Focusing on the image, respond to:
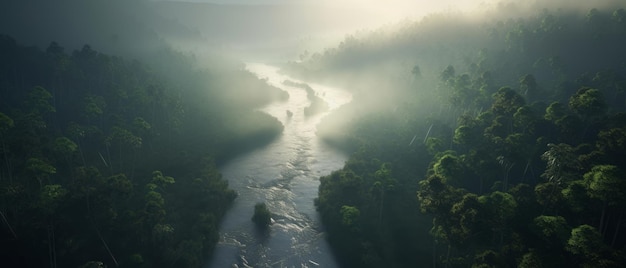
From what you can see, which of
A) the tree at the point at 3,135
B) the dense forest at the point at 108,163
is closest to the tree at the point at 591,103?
the dense forest at the point at 108,163

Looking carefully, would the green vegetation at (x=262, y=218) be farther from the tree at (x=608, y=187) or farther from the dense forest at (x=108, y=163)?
the tree at (x=608, y=187)

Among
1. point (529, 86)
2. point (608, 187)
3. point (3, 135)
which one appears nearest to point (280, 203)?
point (3, 135)

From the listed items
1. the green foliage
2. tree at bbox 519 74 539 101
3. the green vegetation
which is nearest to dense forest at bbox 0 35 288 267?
the green vegetation

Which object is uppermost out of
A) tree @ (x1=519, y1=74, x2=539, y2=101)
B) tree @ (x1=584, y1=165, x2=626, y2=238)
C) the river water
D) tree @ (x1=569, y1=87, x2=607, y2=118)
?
tree @ (x1=519, y1=74, x2=539, y2=101)

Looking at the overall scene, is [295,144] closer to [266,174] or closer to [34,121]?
[266,174]

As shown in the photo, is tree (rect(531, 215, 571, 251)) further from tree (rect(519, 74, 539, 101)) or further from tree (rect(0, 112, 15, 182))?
tree (rect(0, 112, 15, 182))

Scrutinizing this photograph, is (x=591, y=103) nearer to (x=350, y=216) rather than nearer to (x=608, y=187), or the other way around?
(x=608, y=187)
